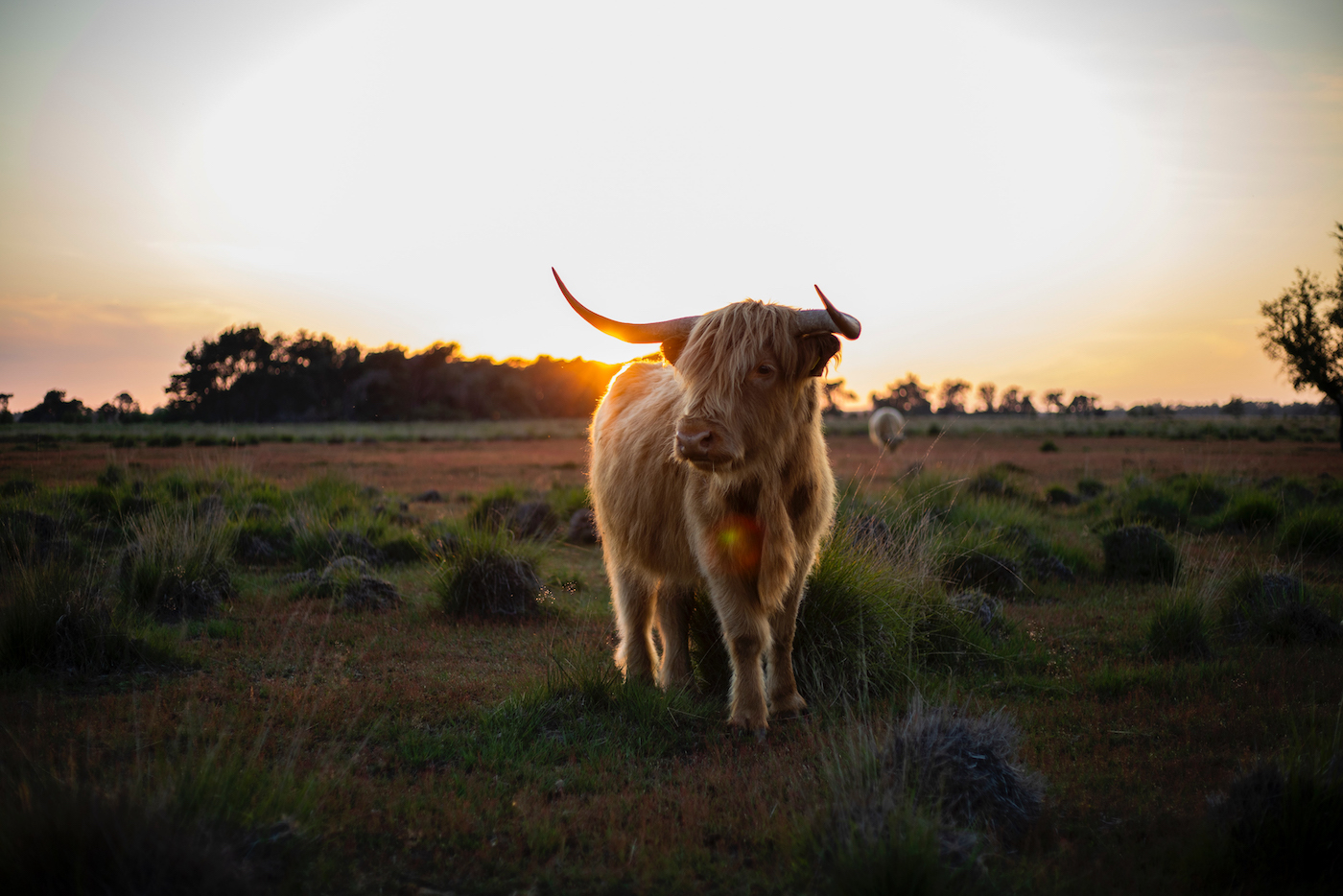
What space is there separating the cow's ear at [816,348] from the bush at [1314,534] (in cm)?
791

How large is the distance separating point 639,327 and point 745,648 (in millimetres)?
2094

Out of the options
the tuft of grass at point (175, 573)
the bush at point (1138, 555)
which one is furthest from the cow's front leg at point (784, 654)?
the bush at point (1138, 555)

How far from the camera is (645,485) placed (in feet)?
16.8

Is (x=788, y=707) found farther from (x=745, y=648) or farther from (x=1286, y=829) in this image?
(x=1286, y=829)

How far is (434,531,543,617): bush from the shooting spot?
7273 millimetres

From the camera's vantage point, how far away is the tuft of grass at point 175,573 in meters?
6.81

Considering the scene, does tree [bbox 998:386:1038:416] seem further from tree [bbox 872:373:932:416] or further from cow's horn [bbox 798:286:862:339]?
cow's horn [bbox 798:286:862:339]

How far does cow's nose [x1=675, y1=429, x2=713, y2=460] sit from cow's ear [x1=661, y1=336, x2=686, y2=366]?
93 centimetres

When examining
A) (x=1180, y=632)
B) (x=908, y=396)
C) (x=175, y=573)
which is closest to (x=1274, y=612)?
(x=1180, y=632)

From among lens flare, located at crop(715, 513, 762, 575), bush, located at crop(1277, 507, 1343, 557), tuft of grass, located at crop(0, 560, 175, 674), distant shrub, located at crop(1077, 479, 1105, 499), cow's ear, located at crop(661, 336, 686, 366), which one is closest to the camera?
lens flare, located at crop(715, 513, 762, 575)

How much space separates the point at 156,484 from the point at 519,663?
9.62m

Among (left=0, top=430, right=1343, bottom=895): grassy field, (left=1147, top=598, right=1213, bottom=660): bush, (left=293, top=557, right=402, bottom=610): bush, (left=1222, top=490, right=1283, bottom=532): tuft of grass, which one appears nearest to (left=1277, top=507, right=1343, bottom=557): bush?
(left=0, top=430, right=1343, bottom=895): grassy field

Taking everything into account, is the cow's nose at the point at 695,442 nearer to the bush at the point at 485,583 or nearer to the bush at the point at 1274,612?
the bush at the point at 485,583

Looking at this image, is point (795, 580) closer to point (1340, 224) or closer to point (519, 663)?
point (519, 663)
